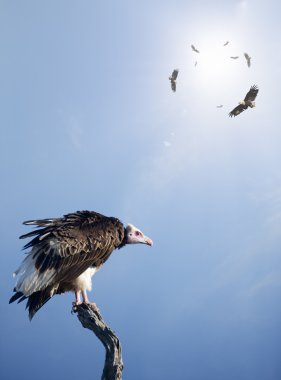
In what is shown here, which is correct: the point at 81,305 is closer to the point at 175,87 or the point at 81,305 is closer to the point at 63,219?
the point at 63,219

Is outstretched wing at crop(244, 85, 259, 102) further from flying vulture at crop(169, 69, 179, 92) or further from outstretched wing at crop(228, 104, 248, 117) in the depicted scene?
flying vulture at crop(169, 69, 179, 92)

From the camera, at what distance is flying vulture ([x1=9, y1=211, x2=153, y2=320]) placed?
8867mm

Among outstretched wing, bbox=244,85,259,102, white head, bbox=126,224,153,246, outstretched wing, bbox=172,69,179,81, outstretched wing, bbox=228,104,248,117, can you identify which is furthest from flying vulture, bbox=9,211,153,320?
outstretched wing, bbox=172,69,179,81

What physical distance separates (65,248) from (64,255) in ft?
0.51

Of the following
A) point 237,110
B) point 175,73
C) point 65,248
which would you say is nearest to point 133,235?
point 65,248

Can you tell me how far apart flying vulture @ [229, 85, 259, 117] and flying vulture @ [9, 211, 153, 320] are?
18.1ft

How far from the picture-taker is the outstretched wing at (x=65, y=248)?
890 cm

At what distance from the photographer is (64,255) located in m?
9.27

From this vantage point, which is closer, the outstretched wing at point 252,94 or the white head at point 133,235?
the white head at point 133,235

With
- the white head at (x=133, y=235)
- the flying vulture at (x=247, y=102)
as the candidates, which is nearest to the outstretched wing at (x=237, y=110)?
the flying vulture at (x=247, y=102)

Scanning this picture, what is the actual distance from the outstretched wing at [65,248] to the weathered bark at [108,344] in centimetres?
122

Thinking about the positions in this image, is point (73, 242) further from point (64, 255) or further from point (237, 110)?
point (237, 110)

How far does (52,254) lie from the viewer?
361 inches

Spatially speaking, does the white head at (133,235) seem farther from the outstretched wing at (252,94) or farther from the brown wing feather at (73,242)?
the outstretched wing at (252,94)
